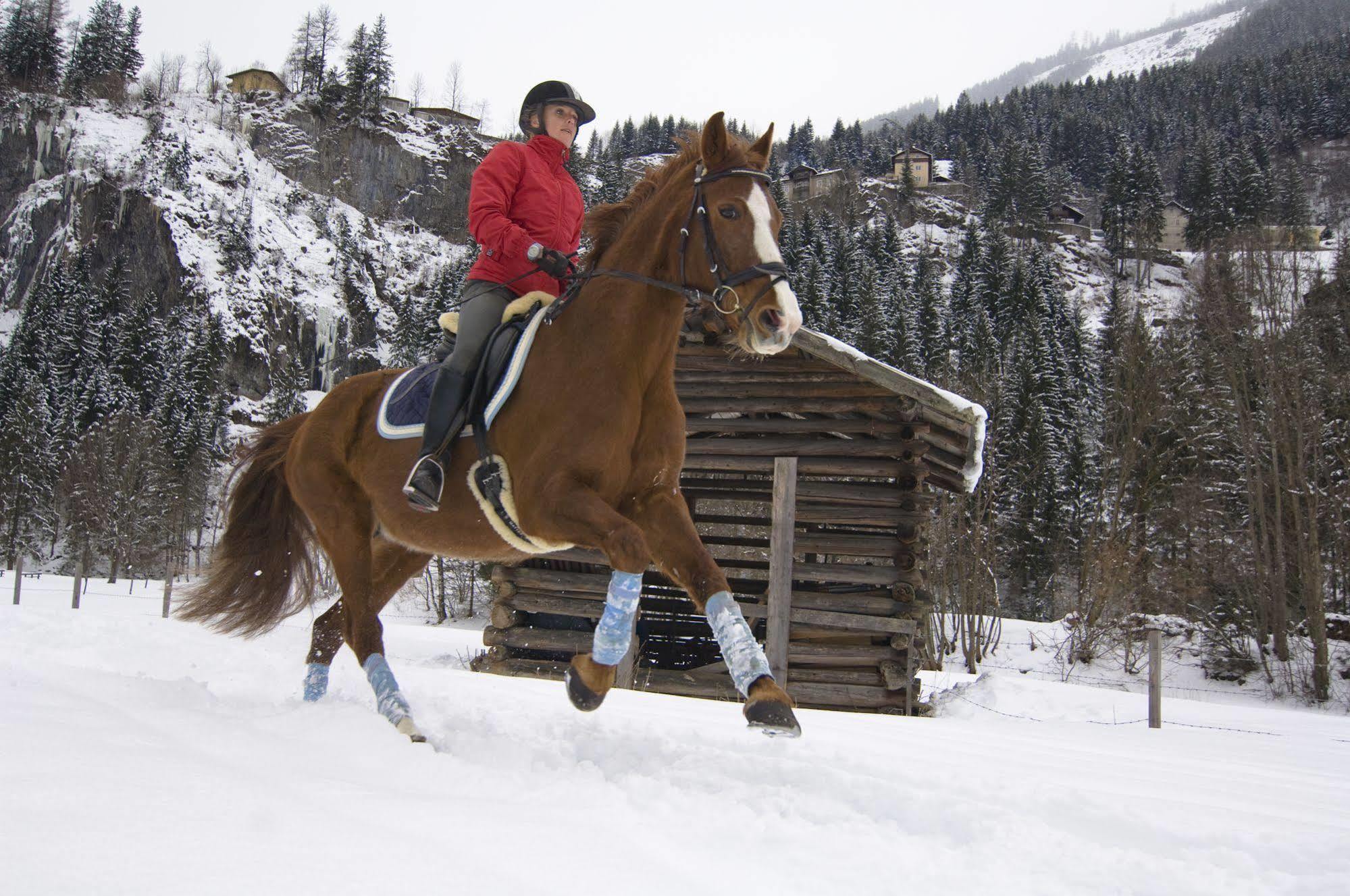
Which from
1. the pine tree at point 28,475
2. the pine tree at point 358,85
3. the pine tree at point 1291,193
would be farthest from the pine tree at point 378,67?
the pine tree at point 1291,193

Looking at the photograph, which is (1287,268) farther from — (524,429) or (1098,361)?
(1098,361)

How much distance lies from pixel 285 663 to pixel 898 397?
27.0 feet

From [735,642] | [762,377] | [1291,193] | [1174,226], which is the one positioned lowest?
[735,642]

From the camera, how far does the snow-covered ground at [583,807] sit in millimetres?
1792

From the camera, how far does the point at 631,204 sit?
4195 millimetres

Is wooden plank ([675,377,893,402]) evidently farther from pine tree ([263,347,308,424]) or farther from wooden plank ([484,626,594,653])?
pine tree ([263,347,308,424])

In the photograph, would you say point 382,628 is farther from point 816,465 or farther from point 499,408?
point 816,465

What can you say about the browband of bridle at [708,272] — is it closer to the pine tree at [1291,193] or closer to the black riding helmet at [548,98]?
the black riding helmet at [548,98]

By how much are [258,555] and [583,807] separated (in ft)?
14.0

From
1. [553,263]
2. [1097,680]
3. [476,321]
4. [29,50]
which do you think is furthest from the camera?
[29,50]

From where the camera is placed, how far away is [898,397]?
37.6 feet

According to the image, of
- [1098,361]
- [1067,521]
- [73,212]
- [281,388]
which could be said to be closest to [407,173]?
[73,212]

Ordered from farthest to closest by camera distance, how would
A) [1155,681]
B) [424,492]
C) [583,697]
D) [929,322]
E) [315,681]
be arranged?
[929,322] < [1155,681] < [315,681] < [424,492] < [583,697]

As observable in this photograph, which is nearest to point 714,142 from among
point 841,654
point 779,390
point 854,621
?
point 779,390
